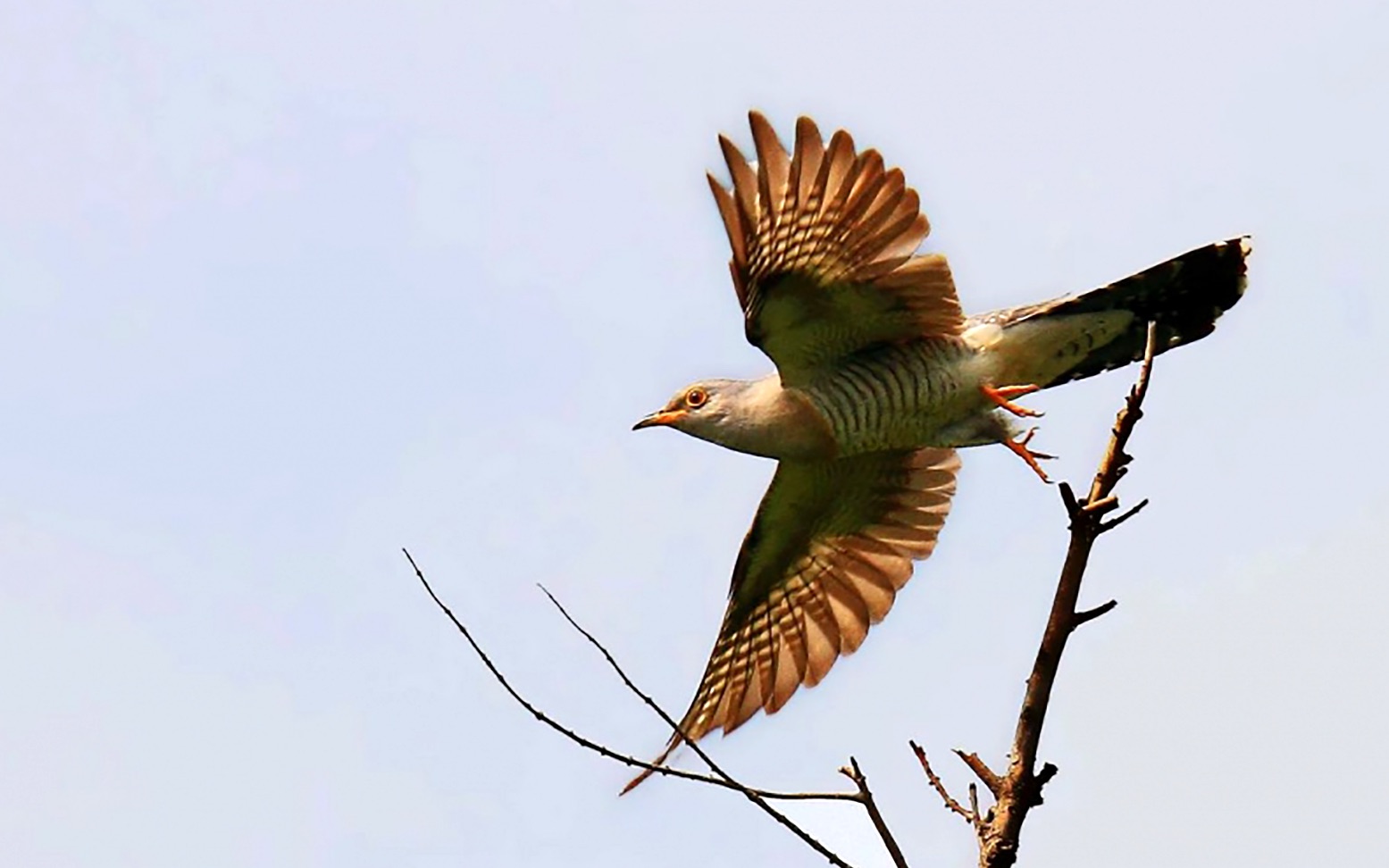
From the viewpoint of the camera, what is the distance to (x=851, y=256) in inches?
227

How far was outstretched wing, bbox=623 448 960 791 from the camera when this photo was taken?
22.4ft

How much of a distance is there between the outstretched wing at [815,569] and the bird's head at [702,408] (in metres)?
0.42

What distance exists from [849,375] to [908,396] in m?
0.23

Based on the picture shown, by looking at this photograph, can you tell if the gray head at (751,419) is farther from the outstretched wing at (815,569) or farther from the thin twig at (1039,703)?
the thin twig at (1039,703)

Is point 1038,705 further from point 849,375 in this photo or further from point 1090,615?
point 849,375

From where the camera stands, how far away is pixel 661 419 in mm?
6605

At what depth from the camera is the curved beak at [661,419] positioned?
21.5ft

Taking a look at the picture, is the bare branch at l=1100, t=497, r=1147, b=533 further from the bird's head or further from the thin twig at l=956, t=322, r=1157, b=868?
Result: the bird's head

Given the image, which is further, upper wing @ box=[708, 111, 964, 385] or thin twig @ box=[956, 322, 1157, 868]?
upper wing @ box=[708, 111, 964, 385]

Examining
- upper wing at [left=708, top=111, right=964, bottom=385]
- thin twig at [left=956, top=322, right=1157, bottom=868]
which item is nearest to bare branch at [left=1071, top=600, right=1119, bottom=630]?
thin twig at [left=956, top=322, right=1157, bottom=868]

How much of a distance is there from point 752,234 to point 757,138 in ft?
1.33

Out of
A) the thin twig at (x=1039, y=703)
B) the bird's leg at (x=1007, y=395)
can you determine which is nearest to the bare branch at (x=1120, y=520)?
the thin twig at (x=1039, y=703)

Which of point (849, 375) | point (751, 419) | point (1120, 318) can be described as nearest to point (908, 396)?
point (849, 375)

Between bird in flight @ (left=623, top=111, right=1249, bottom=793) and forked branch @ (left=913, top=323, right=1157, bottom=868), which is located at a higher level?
bird in flight @ (left=623, top=111, right=1249, bottom=793)
